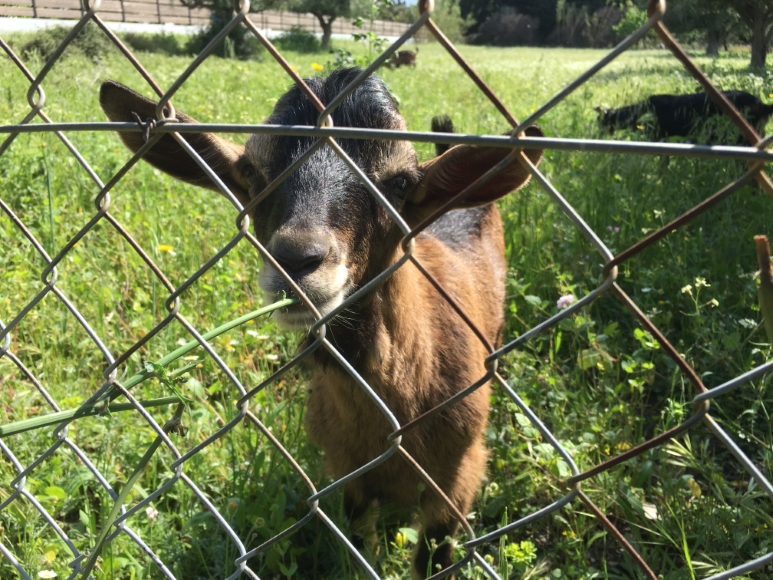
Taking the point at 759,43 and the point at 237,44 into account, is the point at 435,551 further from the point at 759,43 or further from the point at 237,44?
the point at 237,44

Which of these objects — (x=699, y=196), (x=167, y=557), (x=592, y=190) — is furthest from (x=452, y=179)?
(x=699, y=196)

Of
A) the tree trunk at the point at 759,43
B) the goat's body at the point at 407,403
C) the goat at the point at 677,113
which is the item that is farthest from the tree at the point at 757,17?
the goat at the point at 677,113

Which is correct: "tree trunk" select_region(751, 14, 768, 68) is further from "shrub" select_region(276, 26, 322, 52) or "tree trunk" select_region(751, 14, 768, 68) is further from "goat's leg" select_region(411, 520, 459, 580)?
"shrub" select_region(276, 26, 322, 52)

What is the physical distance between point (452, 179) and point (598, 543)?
60.5 inches

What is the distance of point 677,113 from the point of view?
6.25 meters

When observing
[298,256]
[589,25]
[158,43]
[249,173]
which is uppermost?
[158,43]

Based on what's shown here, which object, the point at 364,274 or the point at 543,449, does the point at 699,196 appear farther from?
the point at 364,274

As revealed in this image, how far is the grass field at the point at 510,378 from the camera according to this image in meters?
2.23

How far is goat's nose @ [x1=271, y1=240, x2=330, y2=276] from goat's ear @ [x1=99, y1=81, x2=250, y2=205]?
52 centimetres

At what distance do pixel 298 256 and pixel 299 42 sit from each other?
104 feet

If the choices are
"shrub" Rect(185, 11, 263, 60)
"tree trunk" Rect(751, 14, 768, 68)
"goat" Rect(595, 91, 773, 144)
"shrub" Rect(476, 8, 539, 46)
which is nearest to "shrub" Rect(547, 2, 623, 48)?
"goat" Rect(595, 91, 773, 144)

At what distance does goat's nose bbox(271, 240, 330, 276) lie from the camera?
1660 mm

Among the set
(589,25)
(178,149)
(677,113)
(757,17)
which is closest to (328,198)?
(178,149)

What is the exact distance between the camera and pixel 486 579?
227 cm
